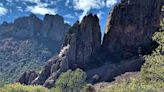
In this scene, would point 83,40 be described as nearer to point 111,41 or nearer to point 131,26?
point 111,41

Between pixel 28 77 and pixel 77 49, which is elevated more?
pixel 77 49

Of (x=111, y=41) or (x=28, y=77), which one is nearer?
(x=111, y=41)

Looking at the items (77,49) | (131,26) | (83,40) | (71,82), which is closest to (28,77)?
→ (77,49)

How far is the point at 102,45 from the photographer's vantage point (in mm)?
163125

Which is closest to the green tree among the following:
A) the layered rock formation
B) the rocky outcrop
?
the layered rock formation

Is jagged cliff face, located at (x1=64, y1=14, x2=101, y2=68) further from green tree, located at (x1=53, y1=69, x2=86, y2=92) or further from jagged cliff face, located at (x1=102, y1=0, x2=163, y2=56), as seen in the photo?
green tree, located at (x1=53, y1=69, x2=86, y2=92)

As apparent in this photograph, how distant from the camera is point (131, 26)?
525 feet

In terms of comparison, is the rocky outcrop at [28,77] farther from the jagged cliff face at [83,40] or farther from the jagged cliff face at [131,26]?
the jagged cliff face at [131,26]

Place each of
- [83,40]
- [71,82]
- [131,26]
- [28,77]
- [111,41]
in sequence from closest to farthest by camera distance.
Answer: [71,82] → [131,26] → [111,41] → [83,40] → [28,77]

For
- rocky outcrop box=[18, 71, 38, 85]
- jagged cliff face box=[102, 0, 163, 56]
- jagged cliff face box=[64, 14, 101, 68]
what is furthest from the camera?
rocky outcrop box=[18, 71, 38, 85]

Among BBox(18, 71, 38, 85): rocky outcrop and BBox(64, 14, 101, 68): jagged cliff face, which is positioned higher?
BBox(64, 14, 101, 68): jagged cliff face

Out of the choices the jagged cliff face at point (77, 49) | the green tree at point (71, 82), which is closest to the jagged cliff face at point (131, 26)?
the jagged cliff face at point (77, 49)

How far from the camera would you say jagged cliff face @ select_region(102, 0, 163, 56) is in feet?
510

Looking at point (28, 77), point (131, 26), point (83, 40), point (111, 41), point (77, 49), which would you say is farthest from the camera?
point (28, 77)
